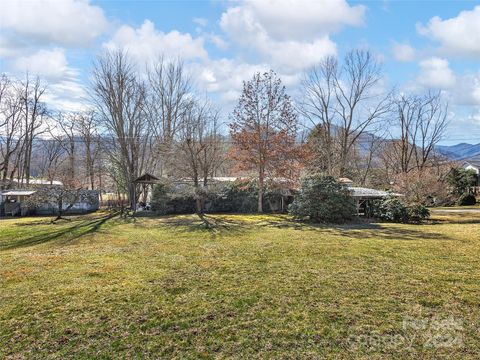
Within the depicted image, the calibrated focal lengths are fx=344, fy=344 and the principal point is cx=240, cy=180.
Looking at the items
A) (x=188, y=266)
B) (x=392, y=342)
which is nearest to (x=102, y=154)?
(x=188, y=266)

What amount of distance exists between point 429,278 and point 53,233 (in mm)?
11506

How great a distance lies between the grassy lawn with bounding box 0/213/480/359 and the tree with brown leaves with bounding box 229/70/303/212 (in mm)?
10615

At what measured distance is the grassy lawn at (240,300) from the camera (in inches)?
149

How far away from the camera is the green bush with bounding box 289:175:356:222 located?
1541cm

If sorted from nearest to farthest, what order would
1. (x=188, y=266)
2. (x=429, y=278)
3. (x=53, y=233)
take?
(x=429, y=278) < (x=188, y=266) < (x=53, y=233)

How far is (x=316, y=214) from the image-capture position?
1563cm

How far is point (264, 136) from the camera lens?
20.4 metres

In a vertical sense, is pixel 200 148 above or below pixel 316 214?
above

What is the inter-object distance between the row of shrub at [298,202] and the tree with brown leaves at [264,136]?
47.7 inches

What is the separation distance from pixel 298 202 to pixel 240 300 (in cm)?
1145

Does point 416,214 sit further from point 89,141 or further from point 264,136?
point 89,141

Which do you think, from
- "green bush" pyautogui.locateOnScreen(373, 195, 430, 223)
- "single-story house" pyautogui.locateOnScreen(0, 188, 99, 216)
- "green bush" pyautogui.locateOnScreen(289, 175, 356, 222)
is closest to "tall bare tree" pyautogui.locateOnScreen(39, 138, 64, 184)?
"single-story house" pyautogui.locateOnScreen(0, 188, 99, 216)

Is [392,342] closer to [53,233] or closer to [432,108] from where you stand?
[53,233]

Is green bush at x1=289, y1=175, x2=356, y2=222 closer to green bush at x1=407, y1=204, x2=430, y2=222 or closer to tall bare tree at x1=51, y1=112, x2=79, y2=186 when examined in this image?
green bush at x1=407, y1=204, x2=430, y2=222
